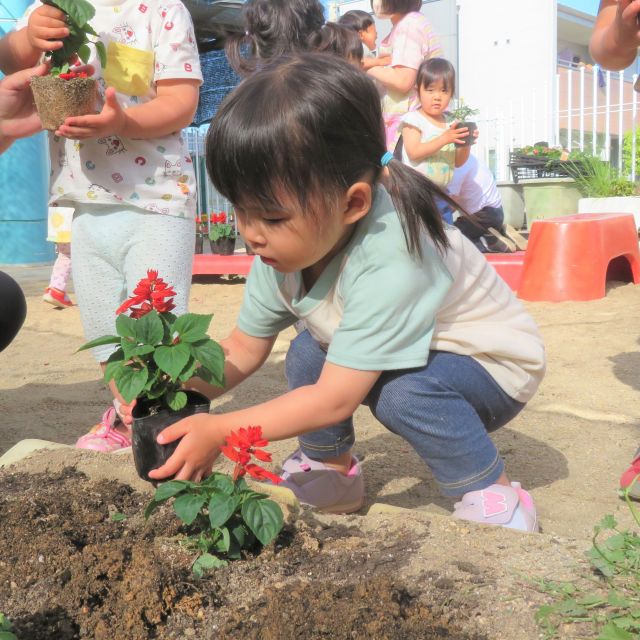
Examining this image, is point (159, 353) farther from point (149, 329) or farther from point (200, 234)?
point (200, 234)

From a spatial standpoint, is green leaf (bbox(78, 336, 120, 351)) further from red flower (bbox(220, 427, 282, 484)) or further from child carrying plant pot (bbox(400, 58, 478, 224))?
child carrying plant pot (bbox(400, 58, 478, 224))

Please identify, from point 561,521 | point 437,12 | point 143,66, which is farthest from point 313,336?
point 437,12

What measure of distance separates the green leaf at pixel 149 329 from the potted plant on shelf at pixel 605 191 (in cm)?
581

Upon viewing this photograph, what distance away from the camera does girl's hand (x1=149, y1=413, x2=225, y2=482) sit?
4.77 feet

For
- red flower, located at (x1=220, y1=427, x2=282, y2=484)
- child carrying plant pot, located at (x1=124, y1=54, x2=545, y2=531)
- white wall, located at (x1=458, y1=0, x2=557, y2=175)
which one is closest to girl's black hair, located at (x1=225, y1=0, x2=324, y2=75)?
child carrying plant pot, located at (x1=124, y1=54, x2=545, y2=531)

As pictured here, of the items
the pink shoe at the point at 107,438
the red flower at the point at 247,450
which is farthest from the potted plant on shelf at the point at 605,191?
the red flower at the point at 247,450

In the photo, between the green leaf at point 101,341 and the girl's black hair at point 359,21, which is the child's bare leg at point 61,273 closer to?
the girl's black hair at point 359,21

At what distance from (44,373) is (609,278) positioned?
3.56 m

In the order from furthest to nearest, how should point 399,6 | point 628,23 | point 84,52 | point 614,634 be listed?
1. point 399,6
2. point 84,52
3. point 628,23
4. point 614,634

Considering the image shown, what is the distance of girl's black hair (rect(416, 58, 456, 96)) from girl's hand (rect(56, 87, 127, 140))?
9.93 ft

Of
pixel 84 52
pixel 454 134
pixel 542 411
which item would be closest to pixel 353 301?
pixel 84 52

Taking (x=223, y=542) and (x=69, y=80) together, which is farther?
(x=69, y=80)

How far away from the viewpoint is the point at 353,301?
5.26 ft

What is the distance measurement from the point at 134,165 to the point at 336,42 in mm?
1245
